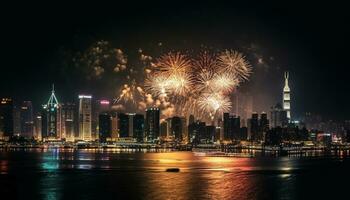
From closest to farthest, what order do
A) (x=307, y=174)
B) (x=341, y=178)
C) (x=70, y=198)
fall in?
1. (x=70, y=198)
2. (x=341, y=178)
3. (x=307, y=174)

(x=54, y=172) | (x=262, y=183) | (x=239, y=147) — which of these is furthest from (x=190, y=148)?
(x=262, y=183)

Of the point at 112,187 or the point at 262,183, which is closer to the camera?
the point at 112,187

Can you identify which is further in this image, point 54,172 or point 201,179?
point 54,172

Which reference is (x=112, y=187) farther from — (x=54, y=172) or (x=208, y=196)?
(x=54, y=172)

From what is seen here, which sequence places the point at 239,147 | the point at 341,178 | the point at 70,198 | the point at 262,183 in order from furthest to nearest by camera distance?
the point at 239,147
the point at 341,178
the point at 262,183
the point at 70,198

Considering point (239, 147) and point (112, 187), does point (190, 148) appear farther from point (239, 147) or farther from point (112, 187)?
point (112, 187)

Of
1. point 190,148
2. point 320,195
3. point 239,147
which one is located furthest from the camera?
point 239,147

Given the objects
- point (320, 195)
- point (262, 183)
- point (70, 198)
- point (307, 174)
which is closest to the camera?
point (70, 198)

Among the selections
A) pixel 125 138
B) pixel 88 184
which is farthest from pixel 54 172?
pixel 125 138
